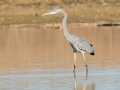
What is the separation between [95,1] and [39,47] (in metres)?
19.8

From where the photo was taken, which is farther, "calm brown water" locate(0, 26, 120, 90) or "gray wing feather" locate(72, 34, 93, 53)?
"gray wing feather" locate(72, 34, 93, 53)

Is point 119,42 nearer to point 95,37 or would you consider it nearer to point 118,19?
point 95,37

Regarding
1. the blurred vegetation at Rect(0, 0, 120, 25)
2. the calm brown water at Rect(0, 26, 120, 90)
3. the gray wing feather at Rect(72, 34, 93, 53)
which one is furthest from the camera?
the blurred vegetation at Rect(0, 0, 120, 25)

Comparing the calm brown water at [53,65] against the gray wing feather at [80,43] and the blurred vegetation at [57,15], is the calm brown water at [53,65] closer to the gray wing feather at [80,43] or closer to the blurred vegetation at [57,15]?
the gray wing feather at [80,43]

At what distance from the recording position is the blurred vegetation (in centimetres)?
2984

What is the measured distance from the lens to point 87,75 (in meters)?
12.1

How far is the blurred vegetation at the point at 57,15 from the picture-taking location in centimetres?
2984

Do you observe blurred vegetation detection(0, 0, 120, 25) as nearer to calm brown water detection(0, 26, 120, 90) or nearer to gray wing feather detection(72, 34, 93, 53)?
calm brown water detection(0, 26, 120, 90)

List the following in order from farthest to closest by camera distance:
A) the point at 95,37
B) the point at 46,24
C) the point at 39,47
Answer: the point at 46,24, the point at 95,37, the point at 39,47

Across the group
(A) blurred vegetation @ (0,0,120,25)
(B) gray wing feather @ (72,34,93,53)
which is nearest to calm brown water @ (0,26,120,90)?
(B) gray wing feather @ (72,34,93,53)

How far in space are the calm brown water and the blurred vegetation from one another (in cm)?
793

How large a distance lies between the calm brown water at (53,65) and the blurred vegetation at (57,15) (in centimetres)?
793

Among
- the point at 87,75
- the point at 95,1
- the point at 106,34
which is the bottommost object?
the point at 95,1

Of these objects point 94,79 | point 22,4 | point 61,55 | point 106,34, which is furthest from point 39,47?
point 22,4
